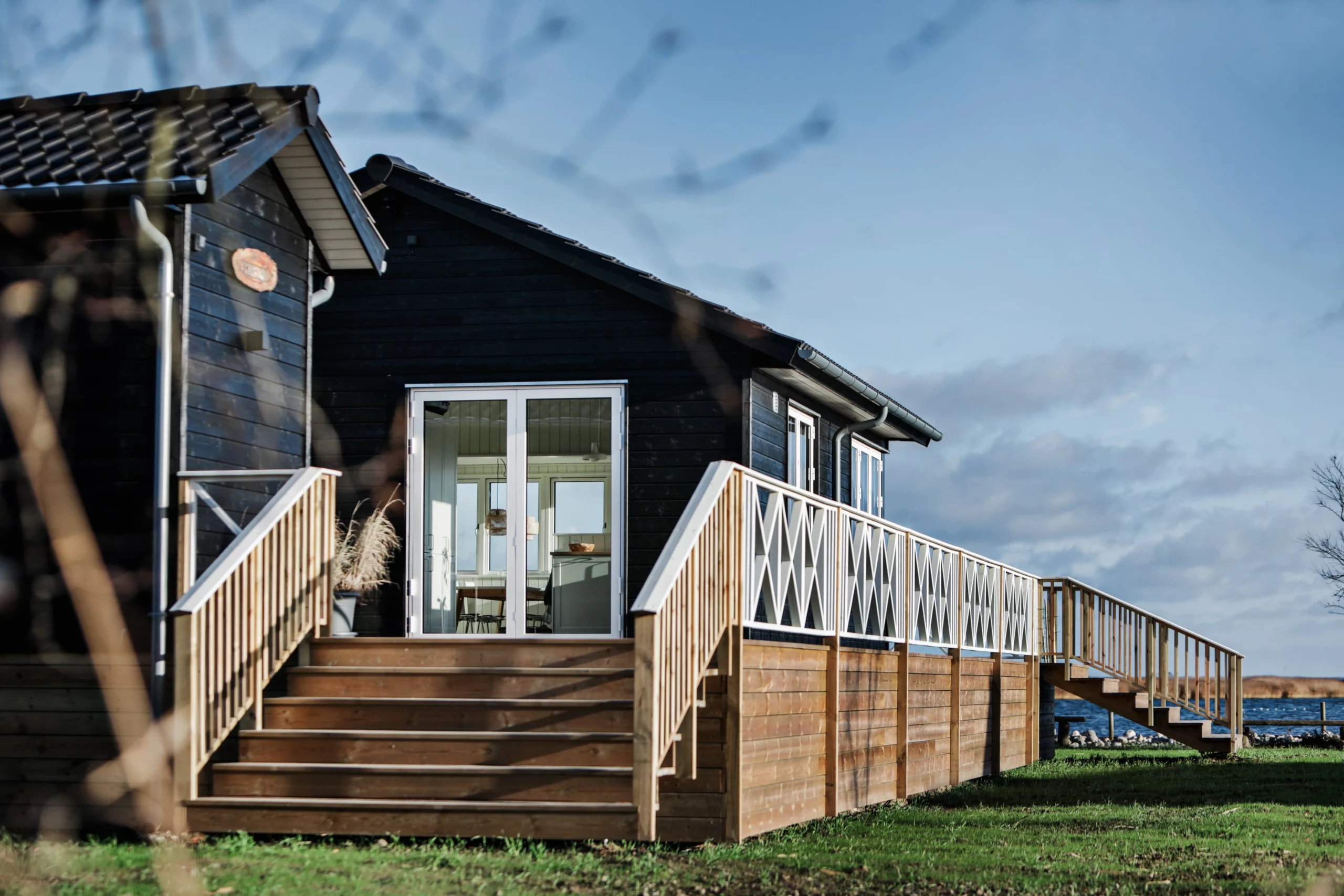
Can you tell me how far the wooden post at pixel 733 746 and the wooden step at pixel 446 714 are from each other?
0.54 meters

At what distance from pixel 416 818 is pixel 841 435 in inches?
332

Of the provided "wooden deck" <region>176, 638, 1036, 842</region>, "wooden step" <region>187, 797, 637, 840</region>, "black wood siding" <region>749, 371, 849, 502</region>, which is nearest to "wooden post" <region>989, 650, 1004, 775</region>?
"black wood siding" <region>749, 371, 849, 502</region>

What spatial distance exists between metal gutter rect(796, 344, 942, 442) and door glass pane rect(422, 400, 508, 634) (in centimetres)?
276

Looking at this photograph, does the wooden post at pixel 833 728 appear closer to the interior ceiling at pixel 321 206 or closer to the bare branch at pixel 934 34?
the interior ceiling at pixel 321 206

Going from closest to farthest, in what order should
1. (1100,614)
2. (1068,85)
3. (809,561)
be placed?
(1068,85) < (809,561) < (1100,614)

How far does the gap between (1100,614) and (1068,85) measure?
16.5m

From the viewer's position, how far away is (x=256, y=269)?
31.3 feet

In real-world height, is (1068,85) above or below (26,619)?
above

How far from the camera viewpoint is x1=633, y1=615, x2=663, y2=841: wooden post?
22.9 ft

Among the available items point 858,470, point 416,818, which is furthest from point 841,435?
point 416,818

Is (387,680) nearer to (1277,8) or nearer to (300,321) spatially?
(300,321)

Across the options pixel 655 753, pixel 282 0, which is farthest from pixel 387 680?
pixel 282 0

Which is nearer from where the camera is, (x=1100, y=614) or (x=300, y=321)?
(x=300, y=321)

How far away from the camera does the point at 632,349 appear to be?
1243cm
